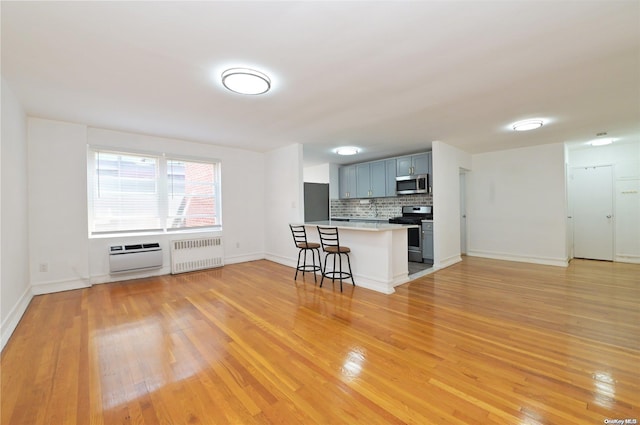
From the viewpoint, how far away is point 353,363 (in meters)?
2.04

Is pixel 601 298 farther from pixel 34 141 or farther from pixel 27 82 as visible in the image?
pixel 34 141

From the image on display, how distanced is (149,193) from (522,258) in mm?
7580

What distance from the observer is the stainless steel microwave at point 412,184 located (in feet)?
18.5

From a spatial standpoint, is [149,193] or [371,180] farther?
[371,180]

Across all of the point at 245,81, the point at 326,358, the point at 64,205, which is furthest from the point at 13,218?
the point at 326,358

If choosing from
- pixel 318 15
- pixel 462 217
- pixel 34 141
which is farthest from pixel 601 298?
pixel 34 141

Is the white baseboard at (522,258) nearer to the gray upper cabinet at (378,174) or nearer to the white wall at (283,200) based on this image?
the gray upper cabinet at (378,174)

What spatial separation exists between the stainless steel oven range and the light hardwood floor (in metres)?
2.10

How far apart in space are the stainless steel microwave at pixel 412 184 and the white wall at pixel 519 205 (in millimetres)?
1624

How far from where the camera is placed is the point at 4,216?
256 cm

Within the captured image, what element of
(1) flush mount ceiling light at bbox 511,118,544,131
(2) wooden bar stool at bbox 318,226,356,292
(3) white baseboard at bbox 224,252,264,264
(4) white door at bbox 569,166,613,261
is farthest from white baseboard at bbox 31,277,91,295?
→ (4) white door at bbox 569,166,613,261

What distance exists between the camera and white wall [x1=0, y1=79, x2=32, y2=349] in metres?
2.54

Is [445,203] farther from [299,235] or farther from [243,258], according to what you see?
[243,258]

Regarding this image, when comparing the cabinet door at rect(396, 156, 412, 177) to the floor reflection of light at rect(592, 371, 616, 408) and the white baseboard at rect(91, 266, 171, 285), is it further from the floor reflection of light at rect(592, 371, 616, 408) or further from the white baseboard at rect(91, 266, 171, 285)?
the white baseboard at rect(91, 266, 171, 285)
